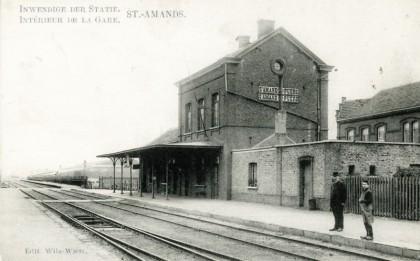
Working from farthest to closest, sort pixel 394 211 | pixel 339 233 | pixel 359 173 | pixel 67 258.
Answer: pixel 359 173
pixel 394 211
pixel 339 233
pixel 67 258

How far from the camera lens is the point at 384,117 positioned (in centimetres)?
3531

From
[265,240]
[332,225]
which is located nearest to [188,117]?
[332,225]

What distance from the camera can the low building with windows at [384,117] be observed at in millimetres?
32375

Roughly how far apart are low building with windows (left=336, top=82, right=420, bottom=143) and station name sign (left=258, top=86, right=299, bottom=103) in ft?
27.4

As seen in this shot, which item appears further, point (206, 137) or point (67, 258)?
point (206, 137)

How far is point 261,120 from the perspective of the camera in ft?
92.4

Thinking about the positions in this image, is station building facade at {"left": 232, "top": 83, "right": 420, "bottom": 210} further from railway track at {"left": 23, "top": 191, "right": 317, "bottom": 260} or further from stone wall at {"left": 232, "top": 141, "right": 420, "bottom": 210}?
railway track at {"left": 23, "top": 191, "right": 317, "bottom": 260}

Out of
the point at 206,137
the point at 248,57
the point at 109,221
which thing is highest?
the point at 248,57

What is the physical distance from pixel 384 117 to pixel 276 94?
10.7 metres

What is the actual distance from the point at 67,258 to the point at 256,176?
51.9 feet

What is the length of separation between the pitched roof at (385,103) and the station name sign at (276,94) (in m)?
8.29

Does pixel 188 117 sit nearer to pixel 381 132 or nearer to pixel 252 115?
pixel 252 115

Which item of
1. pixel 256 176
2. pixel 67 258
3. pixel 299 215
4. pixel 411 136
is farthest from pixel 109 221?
pixel 411 136

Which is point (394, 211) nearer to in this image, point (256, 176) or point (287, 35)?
point (256, 176)
